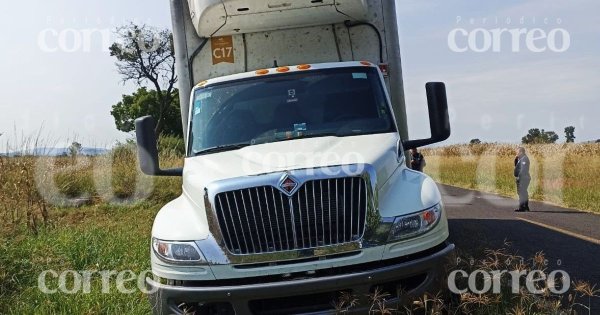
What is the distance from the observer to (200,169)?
18.1 feet

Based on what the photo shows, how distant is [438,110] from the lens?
601 centimetres

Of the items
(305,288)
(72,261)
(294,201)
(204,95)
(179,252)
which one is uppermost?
(204,95)

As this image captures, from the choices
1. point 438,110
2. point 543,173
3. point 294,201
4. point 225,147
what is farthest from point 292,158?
point 543,173

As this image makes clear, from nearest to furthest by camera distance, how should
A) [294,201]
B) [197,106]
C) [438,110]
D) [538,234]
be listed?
[294,201]
[438,110]
[197,106]
[538,234]

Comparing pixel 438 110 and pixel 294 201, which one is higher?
pixel 438 110

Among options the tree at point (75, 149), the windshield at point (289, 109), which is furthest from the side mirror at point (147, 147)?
the tree at point (75, 149)

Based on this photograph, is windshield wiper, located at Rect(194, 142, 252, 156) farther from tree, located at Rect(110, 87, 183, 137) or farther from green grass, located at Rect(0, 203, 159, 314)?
tree, located at Rect(110, 87, 183, 137)

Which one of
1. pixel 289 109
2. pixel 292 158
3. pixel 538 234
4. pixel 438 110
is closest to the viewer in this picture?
pixel 292 158

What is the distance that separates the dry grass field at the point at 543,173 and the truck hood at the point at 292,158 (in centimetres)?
1160

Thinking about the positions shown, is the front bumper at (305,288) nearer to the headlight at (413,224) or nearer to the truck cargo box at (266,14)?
the headlight at (413,224)

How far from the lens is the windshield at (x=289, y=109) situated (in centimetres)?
594

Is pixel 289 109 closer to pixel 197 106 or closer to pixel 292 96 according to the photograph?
pixel 292 96

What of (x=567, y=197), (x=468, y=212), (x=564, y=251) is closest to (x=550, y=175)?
(x=567, y=197)

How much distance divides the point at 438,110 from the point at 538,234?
540cm
